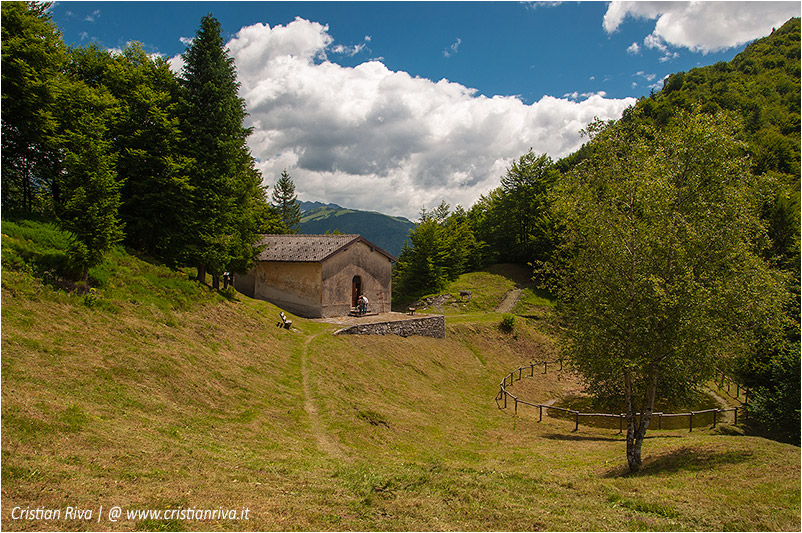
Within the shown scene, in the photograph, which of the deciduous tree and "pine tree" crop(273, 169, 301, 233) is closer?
the deciduous tree

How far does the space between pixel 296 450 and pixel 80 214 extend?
41.1ft

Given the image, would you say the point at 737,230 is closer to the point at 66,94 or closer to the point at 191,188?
the point at 191,188

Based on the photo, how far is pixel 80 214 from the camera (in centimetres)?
1611

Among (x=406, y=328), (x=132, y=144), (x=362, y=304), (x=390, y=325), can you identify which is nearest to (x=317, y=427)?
(x=390, y=325)

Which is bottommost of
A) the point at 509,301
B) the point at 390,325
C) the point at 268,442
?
the point at 268,442

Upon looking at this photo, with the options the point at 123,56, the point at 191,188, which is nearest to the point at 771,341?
the point at 191,188

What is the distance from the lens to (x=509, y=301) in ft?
162

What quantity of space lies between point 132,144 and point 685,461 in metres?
28.8

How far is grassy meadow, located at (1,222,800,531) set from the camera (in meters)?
7.57

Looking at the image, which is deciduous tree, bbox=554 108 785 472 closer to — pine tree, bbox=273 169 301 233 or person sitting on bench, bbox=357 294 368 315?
person sitting on bench, bbox=357 294 368 315

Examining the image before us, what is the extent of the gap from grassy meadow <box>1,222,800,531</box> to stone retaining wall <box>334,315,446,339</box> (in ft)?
13.0

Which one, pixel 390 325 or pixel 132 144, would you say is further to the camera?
pixel 390 325

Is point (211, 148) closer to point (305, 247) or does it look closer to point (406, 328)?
point (305, 247)

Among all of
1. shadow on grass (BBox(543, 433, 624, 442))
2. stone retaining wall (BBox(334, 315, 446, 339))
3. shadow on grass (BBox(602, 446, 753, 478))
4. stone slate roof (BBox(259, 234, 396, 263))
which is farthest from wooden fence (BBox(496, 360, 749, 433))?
stone slate roof (BBox(259, 234, 396, 263))
